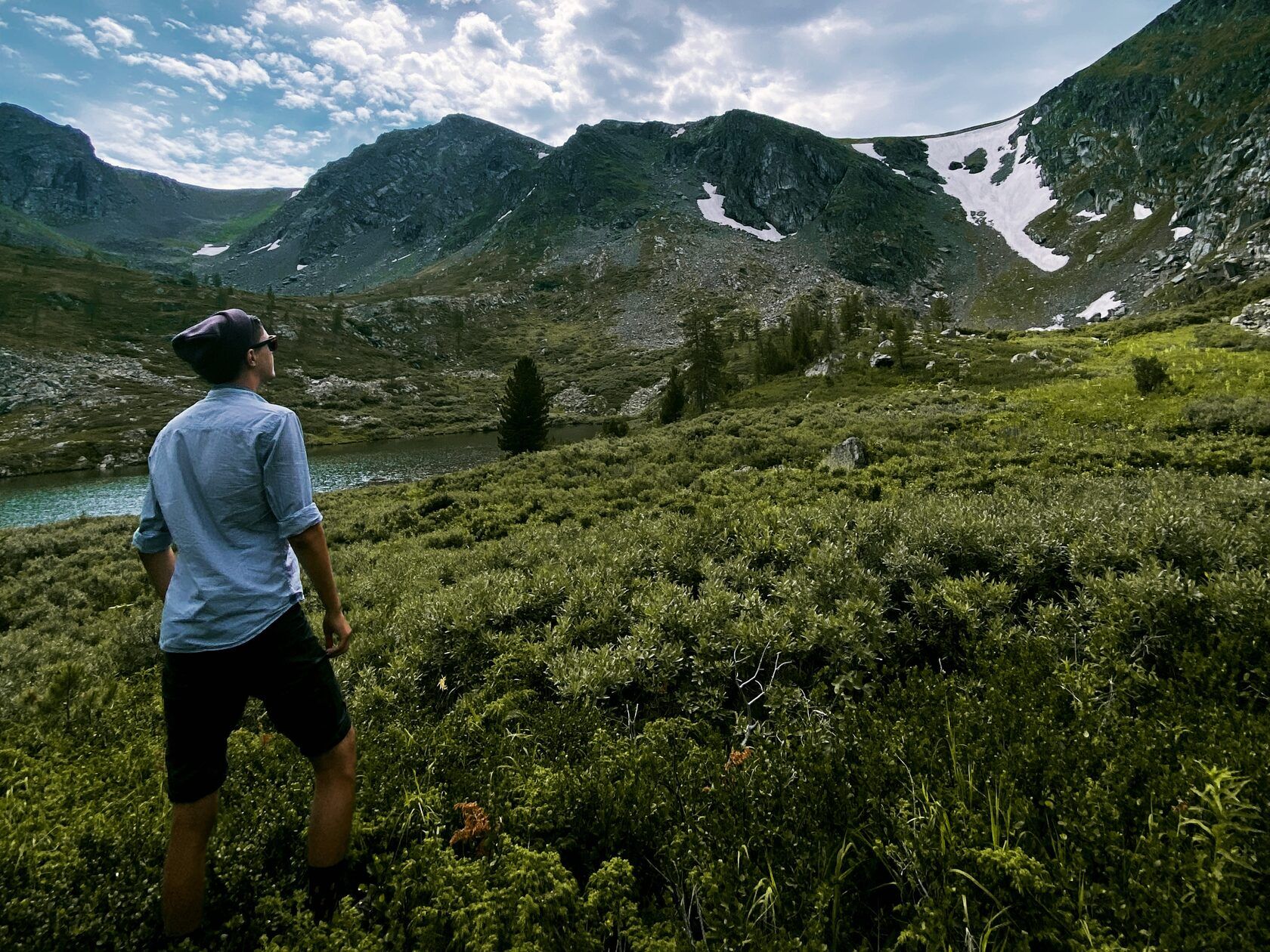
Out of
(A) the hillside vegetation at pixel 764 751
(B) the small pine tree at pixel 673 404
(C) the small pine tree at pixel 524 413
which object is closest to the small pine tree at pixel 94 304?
(C) the small pine tree at pixel 524 413

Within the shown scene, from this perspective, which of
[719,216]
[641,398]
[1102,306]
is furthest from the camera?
[719,216]

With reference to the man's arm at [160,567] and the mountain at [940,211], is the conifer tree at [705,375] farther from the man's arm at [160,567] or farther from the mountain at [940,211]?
the mountain at [940,211]

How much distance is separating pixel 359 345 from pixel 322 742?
123m

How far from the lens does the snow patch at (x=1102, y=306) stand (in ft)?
312

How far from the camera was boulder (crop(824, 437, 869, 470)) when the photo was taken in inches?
621

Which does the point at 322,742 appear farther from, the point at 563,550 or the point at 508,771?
the point at 563,550

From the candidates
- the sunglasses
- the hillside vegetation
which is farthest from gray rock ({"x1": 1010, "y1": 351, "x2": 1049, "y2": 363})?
the sunglasses

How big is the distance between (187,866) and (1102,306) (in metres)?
135

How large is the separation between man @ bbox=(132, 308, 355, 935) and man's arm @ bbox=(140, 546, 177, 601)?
16cm

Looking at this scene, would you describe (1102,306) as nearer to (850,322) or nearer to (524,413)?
(850,322)

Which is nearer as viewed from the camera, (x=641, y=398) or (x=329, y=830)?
(x=329, y=830)

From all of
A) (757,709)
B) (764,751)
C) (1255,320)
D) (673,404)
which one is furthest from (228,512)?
(1255,320)

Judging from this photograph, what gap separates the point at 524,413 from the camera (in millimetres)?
45438

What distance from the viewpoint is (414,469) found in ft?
158
